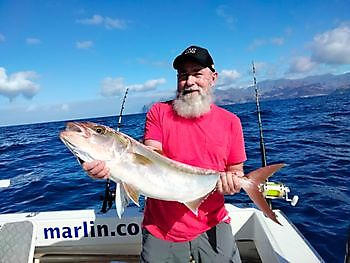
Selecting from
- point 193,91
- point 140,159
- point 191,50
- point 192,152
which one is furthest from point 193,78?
point 140,159

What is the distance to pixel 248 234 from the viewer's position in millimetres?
4871

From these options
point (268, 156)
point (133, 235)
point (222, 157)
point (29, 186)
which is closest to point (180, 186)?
point (222, 157)

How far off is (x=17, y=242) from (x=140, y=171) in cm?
261

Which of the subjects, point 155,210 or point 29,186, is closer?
point 155,210

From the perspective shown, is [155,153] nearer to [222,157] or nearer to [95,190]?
[222,157]

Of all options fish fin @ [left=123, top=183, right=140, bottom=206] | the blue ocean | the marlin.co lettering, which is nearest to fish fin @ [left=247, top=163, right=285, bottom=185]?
fish fin @ [left=123, top=183, right=140, bottom=206]

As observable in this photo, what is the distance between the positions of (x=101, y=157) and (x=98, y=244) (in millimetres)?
2889

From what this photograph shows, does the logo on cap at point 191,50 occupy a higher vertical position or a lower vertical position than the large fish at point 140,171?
higher

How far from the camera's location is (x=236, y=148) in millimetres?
3318

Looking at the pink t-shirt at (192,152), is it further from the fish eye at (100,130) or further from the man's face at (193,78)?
the fish eye at (100,130)

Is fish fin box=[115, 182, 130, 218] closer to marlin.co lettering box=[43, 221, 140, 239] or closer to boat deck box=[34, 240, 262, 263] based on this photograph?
marlin.co lettering box=[43, 221, 140, 239]

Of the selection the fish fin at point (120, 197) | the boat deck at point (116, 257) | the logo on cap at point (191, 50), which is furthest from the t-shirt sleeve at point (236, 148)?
the boat deck at point (116, 257)

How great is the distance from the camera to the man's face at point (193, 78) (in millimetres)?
3303

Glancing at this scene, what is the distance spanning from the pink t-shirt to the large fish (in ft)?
0.90
